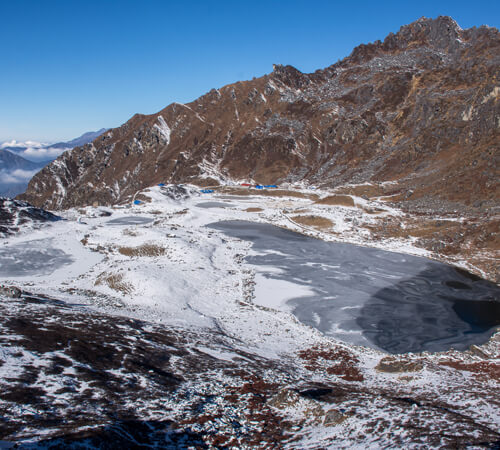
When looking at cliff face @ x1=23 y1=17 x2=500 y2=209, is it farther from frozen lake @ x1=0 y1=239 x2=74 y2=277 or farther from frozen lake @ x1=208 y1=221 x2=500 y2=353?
frozen lake @ x1=0 y1=239 x2=74 y2=277

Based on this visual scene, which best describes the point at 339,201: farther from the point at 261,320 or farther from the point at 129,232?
the point at 261,320

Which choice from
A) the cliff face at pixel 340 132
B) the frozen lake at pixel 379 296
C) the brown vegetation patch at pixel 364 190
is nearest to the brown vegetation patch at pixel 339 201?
the brown vegetation patch at pixel 364 190

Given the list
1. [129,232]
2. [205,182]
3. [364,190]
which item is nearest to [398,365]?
[129,232]

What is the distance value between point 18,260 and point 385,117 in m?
118

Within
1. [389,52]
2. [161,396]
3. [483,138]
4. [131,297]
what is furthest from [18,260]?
[389,52]

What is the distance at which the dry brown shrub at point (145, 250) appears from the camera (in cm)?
4445

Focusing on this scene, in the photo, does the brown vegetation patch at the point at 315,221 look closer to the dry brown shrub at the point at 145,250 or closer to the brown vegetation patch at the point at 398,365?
the dry brown shrub at the point at 145,250

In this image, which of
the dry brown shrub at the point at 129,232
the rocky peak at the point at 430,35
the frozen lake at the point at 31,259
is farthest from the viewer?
the rocky peak at the point at 430,35

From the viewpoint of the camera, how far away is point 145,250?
45000mm

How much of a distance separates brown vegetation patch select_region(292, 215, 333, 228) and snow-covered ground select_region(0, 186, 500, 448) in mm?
1030

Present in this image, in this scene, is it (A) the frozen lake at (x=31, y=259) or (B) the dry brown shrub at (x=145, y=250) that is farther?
(B) the dry brown shrub at (x=145, y=250)

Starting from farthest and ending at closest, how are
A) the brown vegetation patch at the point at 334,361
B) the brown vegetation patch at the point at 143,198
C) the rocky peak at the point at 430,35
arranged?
the rocky peak at the point at 430,35 → the brown vegetation patch at the point at 143,198 → the brown vegetation patch at the point at 334,361

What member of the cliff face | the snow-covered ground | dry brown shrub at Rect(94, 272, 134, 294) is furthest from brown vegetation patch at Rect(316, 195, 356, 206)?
dry brown shrub at Rect(94, 272, 134, 294)

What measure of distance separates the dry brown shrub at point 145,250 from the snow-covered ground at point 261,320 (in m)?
0.20
